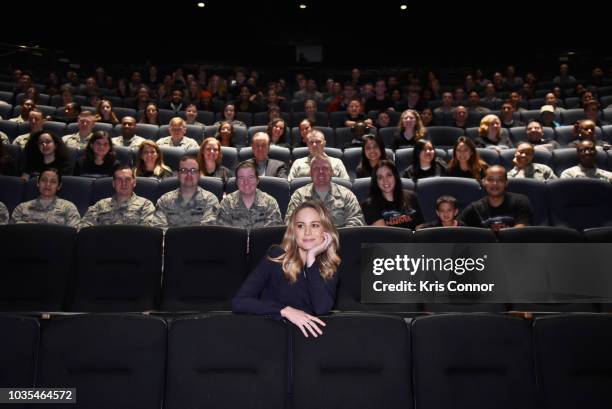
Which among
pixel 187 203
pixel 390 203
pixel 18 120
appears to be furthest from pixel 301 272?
pixel 18 120

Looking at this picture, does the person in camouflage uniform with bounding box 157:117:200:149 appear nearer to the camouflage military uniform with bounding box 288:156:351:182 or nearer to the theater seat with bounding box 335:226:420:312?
the camouflage military uniform with bounding box 288:156:351:182

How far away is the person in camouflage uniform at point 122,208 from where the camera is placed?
2.17 meters

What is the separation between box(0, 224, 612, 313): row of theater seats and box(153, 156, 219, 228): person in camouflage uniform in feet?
1.62

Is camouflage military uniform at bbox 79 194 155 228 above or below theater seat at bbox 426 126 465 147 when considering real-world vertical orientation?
below

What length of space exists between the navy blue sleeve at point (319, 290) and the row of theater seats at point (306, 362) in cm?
10

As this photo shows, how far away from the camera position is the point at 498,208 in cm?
218

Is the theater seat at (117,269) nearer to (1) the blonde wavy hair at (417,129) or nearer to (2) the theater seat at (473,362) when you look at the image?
(2) the theater seat at (473,362)

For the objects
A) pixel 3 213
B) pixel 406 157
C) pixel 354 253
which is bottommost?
pixel 354 253

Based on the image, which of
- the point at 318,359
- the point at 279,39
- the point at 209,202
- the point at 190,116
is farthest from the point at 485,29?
the point at 318,359

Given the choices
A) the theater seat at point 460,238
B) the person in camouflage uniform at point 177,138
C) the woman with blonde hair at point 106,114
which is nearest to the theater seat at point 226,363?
the theater seat at point 460,238

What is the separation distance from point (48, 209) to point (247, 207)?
0.82m

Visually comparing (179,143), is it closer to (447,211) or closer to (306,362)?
(447,211)

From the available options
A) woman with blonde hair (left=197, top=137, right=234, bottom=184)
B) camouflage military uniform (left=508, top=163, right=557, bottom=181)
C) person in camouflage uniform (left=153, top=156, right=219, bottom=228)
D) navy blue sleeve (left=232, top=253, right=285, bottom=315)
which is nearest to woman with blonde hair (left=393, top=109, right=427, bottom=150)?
camouflage military uniform (left=508, top=163, right=557, bottom=181)

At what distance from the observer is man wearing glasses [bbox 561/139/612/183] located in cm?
270
